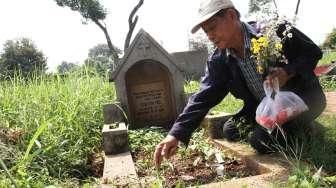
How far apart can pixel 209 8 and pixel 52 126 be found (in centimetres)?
249

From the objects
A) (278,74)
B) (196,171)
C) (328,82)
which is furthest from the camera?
(328,82)

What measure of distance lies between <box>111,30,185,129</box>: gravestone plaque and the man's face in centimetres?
380

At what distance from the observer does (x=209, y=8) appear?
132 inches

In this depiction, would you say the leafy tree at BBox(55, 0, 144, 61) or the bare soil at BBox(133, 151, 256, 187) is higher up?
the leafy tree at BBox(55, 0, 144, 61)

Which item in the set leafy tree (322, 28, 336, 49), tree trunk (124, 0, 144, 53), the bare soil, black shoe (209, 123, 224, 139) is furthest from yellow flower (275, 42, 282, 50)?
leafy tree (322, 28, 336, 49)

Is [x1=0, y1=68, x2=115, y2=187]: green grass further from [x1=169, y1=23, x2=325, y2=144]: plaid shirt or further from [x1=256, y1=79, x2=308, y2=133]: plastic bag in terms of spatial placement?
[x1=256, y1=79, x2=308, y2=133]: plastic bag

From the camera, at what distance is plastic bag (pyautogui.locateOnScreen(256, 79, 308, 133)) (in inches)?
132

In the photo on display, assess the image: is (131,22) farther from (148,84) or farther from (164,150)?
(164,150)

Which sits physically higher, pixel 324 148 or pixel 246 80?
pixel 246 80

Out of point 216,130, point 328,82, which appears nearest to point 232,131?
point 216,130

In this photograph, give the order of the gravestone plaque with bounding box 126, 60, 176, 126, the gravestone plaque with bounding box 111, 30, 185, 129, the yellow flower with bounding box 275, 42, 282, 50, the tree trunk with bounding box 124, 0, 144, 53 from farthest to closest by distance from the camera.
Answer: the tree trunk with bounding box 124, 0, 144, 53 → the gravestone plaque with bounding box 126, 60, 176, 126 → the gravestone plaque with bounding box 111, 30, 185, 129 → the yellow flower with bounding box 275, 42, 282, 50

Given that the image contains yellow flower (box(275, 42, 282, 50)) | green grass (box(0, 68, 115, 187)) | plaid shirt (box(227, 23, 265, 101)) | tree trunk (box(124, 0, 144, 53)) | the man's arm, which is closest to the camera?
yellow flower (box(275, 42, 282, 50))

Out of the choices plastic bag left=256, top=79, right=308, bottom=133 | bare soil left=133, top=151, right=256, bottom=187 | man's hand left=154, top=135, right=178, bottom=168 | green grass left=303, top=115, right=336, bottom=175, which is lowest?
bare soil left=133, top=151, right=256, bottom=187

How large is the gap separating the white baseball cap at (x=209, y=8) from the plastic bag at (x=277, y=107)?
0.61m
